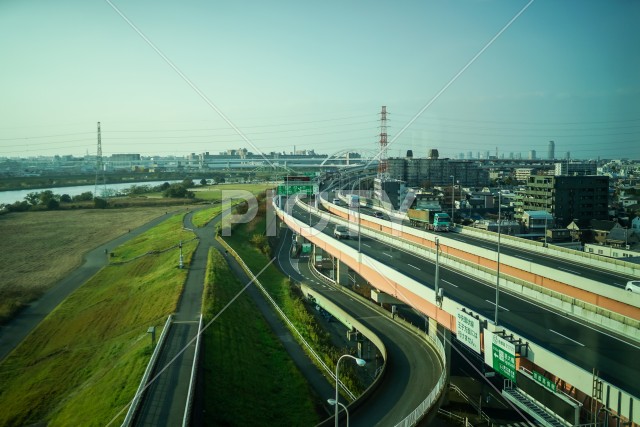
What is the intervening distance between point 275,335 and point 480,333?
576cm

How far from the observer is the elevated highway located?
560 centimetres

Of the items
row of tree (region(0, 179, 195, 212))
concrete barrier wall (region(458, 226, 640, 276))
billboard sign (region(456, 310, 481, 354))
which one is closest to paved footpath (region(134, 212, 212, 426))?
billboard sign (region(456, 310, 481, 354))

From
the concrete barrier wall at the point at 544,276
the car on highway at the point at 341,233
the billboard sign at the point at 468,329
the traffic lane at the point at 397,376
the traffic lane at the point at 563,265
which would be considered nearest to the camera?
the traffic lane at the point at 397,376

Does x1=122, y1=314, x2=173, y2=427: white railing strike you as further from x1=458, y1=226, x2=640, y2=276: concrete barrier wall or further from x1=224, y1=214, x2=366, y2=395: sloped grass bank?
x1=458, y1=226, x2=640, y2=276: concrete barrier wall

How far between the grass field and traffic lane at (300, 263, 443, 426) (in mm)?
1432

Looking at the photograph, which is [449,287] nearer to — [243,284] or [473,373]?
[473,373]

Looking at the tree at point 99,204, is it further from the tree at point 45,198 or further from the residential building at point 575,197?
the residential building at point 575,197

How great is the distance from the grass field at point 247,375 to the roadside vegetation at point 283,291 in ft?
3.45

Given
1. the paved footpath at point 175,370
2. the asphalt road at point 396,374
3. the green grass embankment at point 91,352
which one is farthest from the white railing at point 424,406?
the green grass embankment at point 91,352

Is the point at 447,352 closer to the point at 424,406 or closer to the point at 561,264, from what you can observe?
the point at 424,406

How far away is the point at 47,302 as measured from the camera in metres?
13.6

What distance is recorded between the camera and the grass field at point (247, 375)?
751cm

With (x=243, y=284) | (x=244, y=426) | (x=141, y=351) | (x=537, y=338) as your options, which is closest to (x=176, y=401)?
(x=244, y=426)

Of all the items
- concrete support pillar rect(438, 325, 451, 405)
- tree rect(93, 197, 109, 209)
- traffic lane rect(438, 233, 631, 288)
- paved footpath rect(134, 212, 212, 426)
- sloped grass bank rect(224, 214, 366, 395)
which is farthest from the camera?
tree rect(93, 197, 109, 209)
